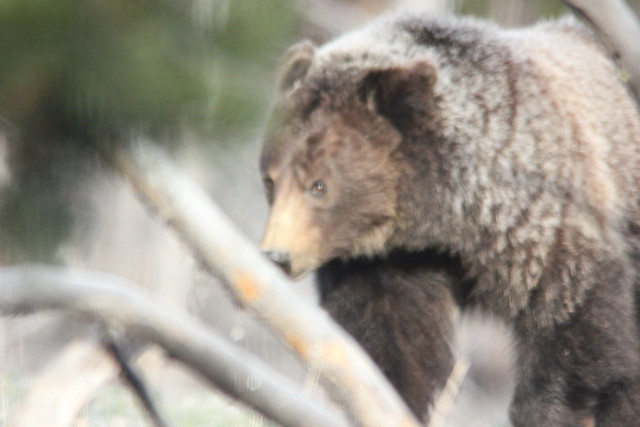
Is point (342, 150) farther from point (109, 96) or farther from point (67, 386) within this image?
point (109, 96)

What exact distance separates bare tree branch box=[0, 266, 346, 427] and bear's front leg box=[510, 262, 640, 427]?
5.67ft

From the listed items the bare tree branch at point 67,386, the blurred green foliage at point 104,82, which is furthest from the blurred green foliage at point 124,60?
the bare tree branch at point 67,386

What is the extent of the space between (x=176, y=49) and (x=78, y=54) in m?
0.18

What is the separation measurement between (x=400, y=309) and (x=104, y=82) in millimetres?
2948

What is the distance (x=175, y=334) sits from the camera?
254 centimetres

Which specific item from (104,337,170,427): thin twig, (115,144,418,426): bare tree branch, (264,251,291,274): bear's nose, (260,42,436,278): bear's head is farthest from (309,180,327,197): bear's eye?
(115,144,418,426): bare tree branch

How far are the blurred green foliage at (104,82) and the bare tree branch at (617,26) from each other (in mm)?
2989

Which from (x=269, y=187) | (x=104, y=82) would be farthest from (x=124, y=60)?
(x=269, y=187)

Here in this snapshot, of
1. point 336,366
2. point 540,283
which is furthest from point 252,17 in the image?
point 540,283

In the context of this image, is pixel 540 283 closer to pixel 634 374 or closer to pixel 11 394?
pixel 634 374

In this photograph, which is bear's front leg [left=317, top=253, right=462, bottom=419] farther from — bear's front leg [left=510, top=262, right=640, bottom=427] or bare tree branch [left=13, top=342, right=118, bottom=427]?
bare tree branch [left=13, top=342, right=118, bottom=427]

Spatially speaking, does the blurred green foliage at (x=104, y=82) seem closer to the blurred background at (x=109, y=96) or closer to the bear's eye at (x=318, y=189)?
the blurred background at (x=109, y=96)

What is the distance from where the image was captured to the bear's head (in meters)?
4.19

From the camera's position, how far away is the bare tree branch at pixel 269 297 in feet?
7.84
